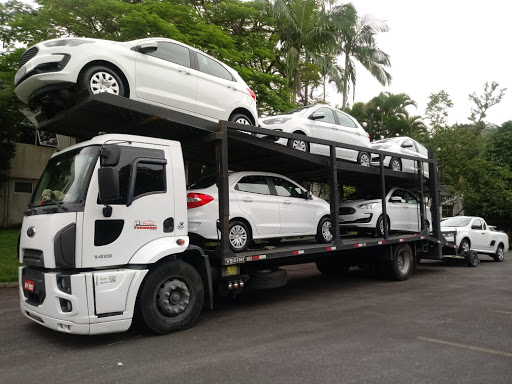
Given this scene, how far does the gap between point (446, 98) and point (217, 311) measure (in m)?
24.2

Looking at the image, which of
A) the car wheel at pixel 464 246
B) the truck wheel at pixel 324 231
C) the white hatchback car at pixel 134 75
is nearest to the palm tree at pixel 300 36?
the car wheel at pixel 464 246

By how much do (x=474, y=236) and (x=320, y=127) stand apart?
30.1 ft

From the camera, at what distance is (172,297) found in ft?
17.8

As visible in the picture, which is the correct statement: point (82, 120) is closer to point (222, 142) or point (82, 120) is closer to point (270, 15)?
point (222, 142)

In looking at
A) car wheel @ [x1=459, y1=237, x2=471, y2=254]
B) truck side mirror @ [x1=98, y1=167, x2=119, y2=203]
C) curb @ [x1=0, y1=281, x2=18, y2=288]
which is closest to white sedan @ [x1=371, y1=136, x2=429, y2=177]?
car wheel @ [x1=459, y1=237, x2=471, y2=254]

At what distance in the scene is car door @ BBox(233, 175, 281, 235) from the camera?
21.9ft

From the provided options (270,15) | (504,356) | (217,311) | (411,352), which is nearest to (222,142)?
(217,311)

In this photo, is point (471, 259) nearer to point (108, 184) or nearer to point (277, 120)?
point (277, 120)

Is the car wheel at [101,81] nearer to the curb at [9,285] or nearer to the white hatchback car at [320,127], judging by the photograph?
the white hatchback car at [320,127]

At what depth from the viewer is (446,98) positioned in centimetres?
2591

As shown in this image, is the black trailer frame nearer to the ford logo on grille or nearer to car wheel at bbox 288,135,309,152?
car wheel at bbox 288,135,309,152

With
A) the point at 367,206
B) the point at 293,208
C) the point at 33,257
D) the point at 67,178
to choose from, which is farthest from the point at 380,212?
the point at 33,257

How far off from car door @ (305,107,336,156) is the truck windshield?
180 inches

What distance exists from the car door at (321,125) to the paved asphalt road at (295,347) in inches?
118
